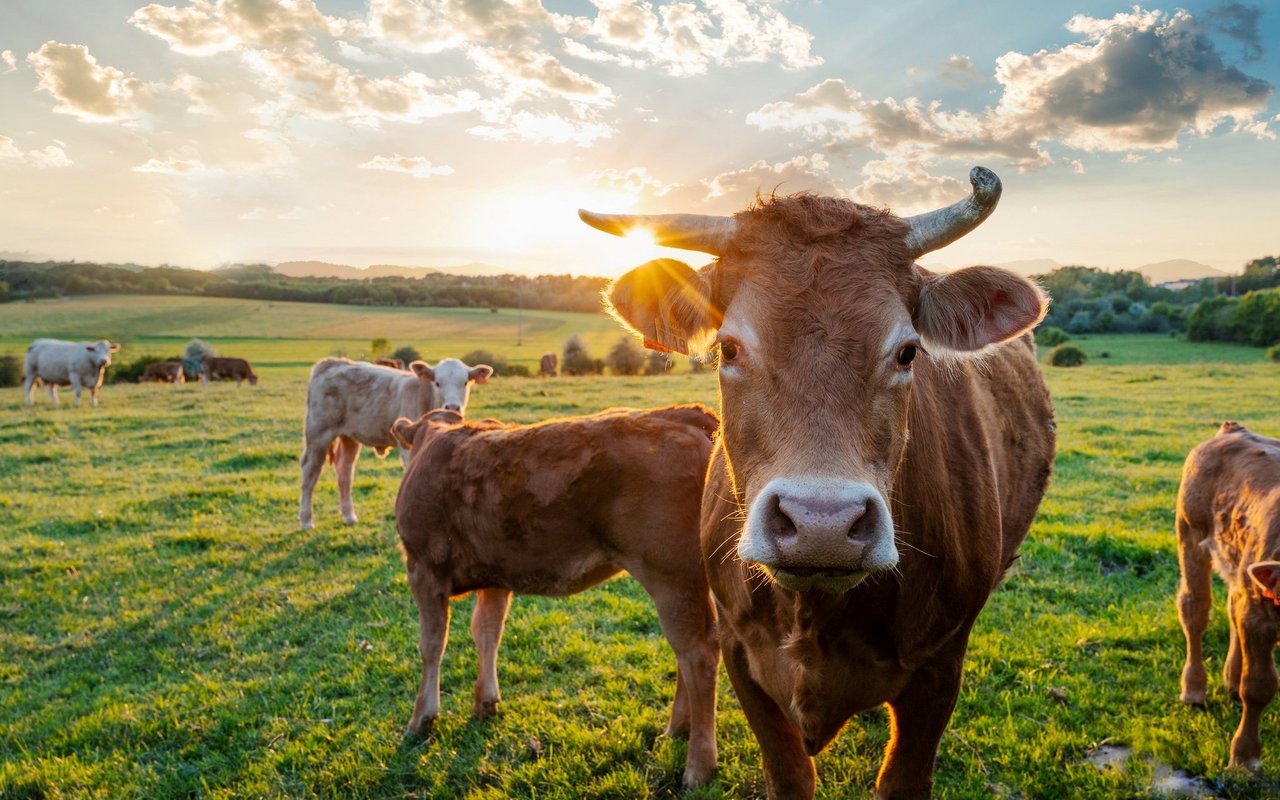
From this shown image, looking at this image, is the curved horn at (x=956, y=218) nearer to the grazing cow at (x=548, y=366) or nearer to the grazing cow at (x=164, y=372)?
the grazing cow at (x=548, y=366)

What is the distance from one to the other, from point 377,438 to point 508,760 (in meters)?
6.42

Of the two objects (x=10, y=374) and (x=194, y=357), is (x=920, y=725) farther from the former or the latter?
(x=194, y=357)

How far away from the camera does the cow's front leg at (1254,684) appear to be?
396 centimetres

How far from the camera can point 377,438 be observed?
9977mm

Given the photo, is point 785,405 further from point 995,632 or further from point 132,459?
point 132,459

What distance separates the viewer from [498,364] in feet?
140

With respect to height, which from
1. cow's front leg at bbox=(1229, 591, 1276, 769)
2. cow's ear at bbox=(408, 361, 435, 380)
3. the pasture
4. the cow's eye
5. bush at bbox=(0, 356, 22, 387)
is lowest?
bush at bbox=(0, 356, 22, 387)

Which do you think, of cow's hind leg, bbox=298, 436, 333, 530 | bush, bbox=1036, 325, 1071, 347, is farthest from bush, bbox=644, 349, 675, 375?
A: cow's hind leg, bbox=298, 436, 333, 530

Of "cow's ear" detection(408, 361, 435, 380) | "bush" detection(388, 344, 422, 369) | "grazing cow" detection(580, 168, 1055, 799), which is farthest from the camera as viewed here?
"bush" detection(388, 344, 422, 369)

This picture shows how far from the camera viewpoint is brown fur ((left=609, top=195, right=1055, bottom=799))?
2299 millimetres

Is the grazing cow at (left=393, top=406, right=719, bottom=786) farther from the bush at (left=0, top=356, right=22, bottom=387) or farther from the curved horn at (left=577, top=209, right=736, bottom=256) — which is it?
the bush at (left=0, top=356, right=22, bottom=387)

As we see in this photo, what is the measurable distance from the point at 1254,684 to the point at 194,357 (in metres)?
48.8

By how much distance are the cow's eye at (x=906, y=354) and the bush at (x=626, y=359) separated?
39.5 m

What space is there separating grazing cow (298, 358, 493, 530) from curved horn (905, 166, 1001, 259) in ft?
26.2
